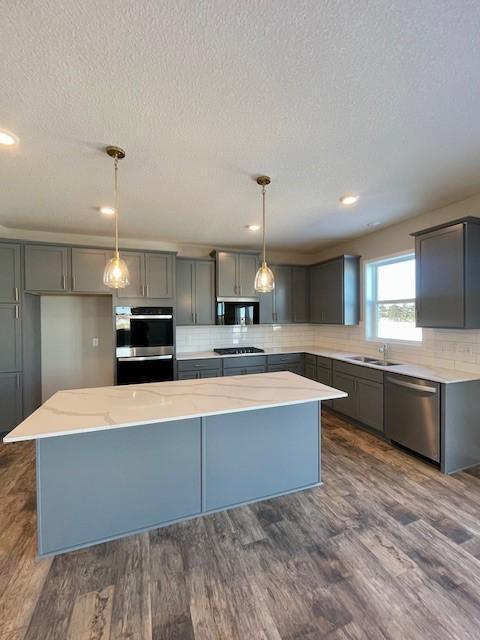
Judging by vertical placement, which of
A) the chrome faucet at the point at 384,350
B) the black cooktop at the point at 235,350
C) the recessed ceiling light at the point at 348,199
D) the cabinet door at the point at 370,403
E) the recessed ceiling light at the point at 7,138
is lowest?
the cabinet door at the point at 370,403

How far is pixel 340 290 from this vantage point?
4.37 metres

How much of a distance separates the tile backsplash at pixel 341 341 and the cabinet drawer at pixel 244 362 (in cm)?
62

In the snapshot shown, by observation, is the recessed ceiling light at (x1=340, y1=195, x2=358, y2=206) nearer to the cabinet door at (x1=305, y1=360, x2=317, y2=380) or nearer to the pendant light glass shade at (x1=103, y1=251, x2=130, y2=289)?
the pendant light glass shade at (x1=103, y1=251, x2=130, y2=289)

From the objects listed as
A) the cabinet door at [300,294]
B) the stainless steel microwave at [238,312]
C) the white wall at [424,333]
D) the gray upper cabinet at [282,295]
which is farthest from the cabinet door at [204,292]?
the white wall at [424,333]

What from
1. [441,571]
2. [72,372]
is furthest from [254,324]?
[441,571]

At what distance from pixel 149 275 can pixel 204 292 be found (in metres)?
0.91

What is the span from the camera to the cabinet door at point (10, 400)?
135 inches

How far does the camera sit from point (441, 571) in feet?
5.40

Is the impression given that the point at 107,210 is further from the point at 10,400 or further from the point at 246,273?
the point at 10,400

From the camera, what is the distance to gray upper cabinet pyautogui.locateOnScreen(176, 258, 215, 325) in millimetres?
4371

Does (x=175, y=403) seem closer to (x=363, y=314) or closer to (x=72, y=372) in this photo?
(x=72, y=372)

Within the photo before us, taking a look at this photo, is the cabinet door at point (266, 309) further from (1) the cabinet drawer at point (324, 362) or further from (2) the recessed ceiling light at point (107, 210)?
(2) the recessed ceiling light at point (107, 210)

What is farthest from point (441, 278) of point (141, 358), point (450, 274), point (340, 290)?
point (141, 358)

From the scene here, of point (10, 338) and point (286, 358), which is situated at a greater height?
point (10, 338)
